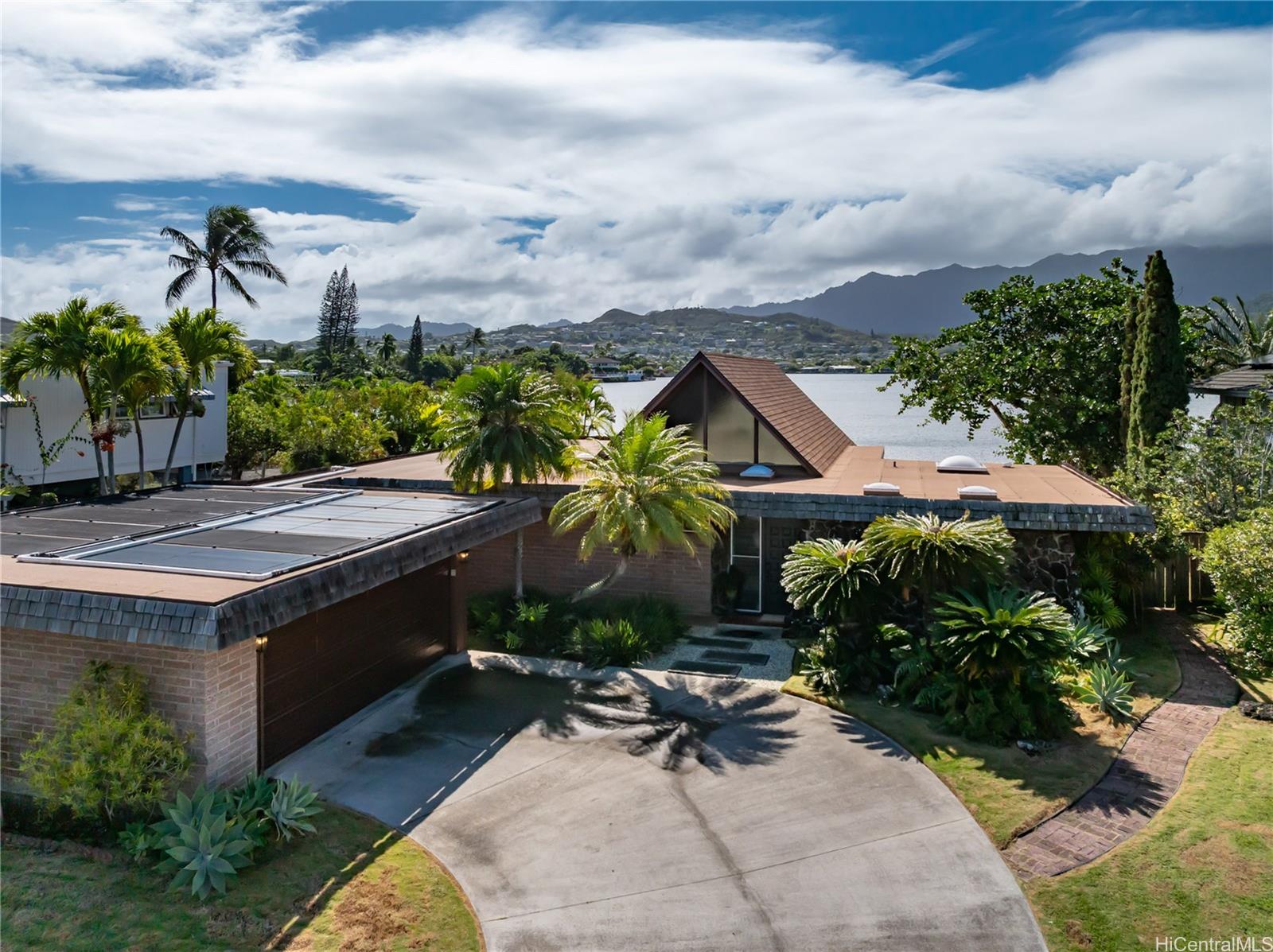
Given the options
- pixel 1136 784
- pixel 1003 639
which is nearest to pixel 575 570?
pixel 1003 639

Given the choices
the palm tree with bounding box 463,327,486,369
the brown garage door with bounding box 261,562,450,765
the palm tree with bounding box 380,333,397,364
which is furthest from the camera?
the palm tree with bounding box 463,327,486,369

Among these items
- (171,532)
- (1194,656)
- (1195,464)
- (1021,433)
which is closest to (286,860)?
(171,532)

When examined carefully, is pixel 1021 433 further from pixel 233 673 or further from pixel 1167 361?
pixel 233 673

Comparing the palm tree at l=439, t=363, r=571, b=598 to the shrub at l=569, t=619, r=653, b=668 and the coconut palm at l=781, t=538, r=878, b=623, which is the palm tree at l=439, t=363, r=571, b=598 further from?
the coconut palm at l=781, t=538, r=878, b=623

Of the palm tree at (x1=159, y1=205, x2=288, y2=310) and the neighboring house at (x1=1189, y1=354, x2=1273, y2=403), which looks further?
the palm tree at (x1=159, y1=205, x2=288, y2=310)

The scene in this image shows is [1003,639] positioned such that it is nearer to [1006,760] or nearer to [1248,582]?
[1006,760]

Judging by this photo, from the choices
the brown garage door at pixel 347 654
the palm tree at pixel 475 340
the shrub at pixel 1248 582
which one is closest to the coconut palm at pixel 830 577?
the shrub at pixel 1248 582

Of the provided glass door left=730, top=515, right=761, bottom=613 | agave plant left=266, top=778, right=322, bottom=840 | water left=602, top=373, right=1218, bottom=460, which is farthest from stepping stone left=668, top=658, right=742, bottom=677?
water left=602, top=373, right=1218, bottom=460
